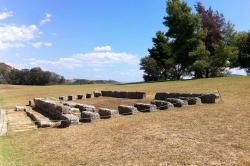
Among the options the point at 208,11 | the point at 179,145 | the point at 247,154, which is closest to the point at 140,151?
the point at 179,145

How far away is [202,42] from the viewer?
136ft

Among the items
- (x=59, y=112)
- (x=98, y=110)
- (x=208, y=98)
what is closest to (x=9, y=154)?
(x=98, y=110)

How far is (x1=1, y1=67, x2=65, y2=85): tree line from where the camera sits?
90312mm

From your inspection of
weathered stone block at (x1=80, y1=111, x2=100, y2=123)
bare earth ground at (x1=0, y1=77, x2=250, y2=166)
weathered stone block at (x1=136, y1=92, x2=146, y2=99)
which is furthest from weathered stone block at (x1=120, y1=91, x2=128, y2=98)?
bare earth ground at (x1=0, y1=77, x2=250, y2=166)

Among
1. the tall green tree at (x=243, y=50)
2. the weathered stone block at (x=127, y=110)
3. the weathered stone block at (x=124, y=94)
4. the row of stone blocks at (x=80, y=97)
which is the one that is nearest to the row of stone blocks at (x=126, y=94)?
the weathered stone block at (x=124, y=94)

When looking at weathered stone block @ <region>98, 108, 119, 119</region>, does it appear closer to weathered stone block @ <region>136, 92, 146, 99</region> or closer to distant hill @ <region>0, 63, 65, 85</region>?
weathered stone block @ <region>136, 92, 146, 99</region>

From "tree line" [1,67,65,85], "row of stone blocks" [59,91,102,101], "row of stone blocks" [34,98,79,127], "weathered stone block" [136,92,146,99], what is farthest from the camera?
"tree line" [1,67,65,85]

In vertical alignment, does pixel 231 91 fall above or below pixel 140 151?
above

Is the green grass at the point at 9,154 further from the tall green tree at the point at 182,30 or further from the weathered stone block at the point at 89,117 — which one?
the tall green tree at the point at 182,30

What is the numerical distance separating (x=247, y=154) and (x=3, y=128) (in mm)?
10393

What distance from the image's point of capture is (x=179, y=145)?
9.20 metres

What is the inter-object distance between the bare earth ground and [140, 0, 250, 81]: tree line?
27227 mm

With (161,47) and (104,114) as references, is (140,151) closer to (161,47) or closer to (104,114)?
(104,114)

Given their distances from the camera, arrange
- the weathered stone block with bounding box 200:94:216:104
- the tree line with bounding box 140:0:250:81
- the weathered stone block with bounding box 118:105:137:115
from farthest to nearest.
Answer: the tree line with bounding box 140:0:250:81
the weathered stone block with bounding box 200:94:216:104
the weathered stone block with bounding box 118:105:137:115
